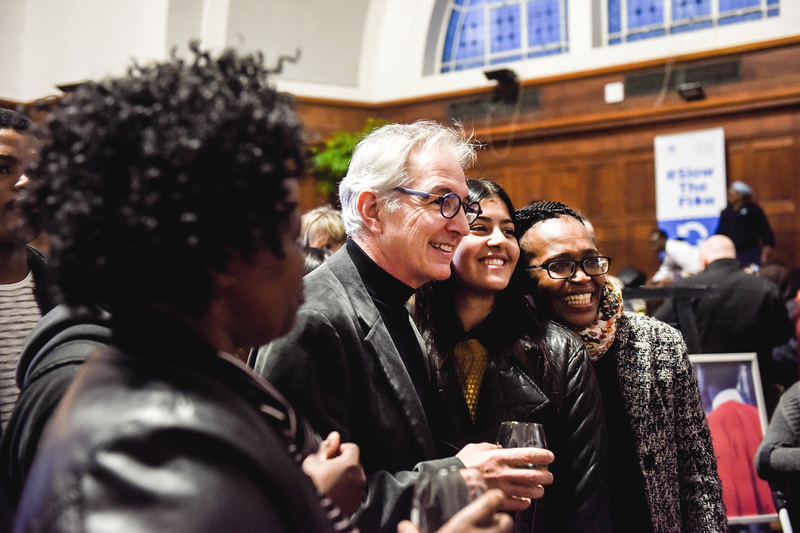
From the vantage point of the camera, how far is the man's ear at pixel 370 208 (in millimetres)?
1868

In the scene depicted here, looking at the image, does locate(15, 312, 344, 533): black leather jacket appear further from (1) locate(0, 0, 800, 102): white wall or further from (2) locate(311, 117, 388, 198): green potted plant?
(1) locate(0, 0, 800, 102): white wall

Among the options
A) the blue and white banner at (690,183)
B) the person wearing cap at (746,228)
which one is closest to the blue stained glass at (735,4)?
the blue and white banner at (690,183)

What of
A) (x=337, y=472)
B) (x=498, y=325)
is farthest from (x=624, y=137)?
(x=337, y=472)

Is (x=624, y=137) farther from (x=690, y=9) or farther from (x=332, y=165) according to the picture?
(x=332, y=165)

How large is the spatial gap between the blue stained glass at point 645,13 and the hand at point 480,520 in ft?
31.3

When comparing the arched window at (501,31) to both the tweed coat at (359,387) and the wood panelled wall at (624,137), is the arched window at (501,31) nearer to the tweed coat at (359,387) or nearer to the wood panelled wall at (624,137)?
the wood panelled wall at (624,137)


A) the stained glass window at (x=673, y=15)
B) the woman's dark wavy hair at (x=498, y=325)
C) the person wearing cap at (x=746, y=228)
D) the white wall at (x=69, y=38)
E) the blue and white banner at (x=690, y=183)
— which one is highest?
the stained glass window at (x=673, y=15)

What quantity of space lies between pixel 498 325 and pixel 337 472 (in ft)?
3.66

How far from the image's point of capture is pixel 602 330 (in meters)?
2.27

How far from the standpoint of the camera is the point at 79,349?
4.15 feet

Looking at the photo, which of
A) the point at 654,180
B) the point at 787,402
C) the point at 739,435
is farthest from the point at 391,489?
the point at 654,180

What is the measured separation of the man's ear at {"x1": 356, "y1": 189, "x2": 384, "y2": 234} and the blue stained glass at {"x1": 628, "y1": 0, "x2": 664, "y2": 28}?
8645 millimetres

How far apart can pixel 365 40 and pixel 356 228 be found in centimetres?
965

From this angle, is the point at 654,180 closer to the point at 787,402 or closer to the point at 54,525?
the point at 787,402
